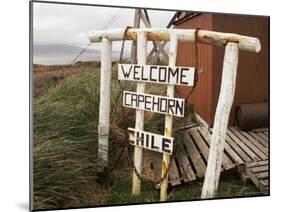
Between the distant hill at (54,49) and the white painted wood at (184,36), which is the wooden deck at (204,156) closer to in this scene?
the white painted wood at (184,36)

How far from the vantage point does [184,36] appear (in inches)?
84.7

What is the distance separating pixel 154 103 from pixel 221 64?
39 cm

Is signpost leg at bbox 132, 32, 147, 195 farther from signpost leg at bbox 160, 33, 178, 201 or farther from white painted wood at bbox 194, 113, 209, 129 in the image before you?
white painted wood at bbox 194, 113, 209, 129

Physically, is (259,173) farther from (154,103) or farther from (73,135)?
(73,135)

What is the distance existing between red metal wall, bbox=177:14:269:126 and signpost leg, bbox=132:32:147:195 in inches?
6.7

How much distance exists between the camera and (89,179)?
214 cm

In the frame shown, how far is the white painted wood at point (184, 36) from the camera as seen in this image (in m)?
2.12

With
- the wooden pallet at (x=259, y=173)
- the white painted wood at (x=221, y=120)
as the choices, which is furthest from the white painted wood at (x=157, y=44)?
the wooden pallet at (x=259, y=173)

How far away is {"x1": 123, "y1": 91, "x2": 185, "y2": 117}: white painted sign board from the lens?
216 centimetres

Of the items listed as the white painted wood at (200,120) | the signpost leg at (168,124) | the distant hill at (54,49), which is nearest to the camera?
the distant hill at (54,49)

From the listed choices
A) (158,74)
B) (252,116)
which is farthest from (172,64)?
(252,116)

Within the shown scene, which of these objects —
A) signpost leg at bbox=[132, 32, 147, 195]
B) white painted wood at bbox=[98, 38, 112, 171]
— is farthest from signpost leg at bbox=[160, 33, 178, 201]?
white painted wood at bbox=[98, 38, 112, 171]

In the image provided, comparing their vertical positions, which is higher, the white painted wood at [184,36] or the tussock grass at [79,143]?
the white painted wood at [184,36]

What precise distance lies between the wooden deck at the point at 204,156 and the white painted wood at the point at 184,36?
0.43m
